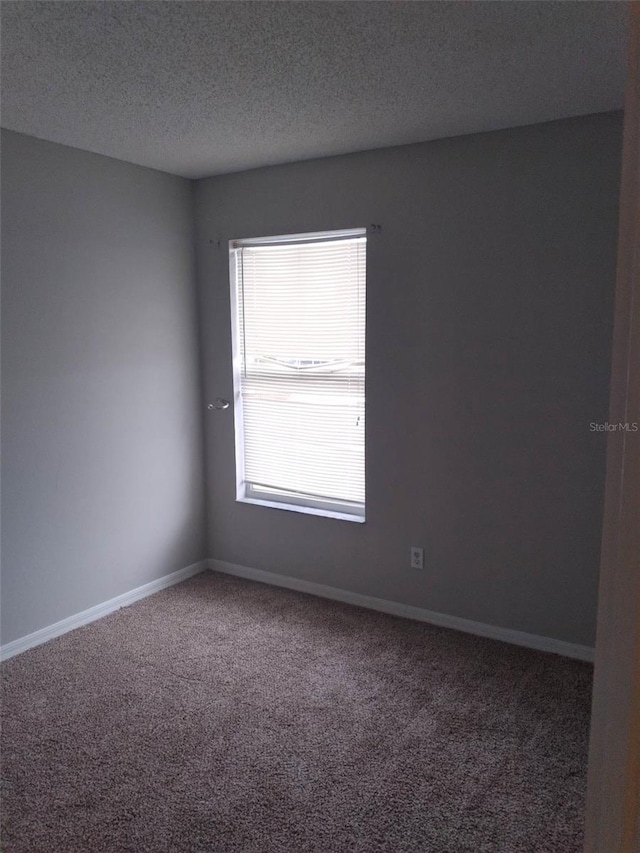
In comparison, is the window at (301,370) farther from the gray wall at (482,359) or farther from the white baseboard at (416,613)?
the white baseboard at (416,613)

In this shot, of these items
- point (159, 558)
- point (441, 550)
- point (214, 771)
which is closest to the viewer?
point (214, 771)

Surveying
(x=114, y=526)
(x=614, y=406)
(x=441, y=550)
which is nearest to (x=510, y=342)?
(x=441, y=550)

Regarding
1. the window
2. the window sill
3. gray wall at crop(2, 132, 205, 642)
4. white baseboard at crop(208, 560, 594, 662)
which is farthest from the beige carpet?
the window

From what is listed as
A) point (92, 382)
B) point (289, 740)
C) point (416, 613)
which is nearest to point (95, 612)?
point (92, 382)

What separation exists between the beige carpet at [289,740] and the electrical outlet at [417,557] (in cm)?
31

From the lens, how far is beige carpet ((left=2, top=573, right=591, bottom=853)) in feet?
6.56

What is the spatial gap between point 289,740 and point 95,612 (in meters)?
1.52

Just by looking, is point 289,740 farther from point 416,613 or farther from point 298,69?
point 298,69

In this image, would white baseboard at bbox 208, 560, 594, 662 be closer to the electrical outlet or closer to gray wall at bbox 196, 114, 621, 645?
gray wall at bbox 196, 114, 621, 645

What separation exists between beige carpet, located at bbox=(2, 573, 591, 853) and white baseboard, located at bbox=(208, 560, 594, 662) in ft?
0.22

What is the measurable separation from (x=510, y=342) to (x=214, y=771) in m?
2.18

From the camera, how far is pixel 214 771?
227 cm

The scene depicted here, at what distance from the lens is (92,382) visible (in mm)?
3383

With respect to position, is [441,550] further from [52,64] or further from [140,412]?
[52,64]
